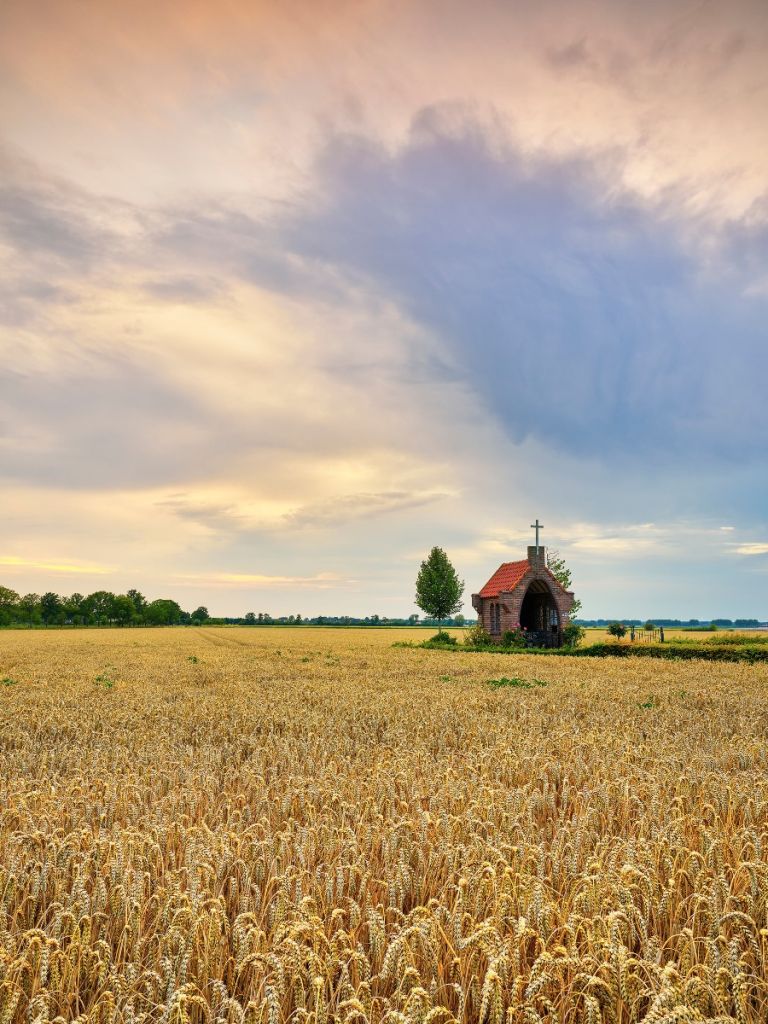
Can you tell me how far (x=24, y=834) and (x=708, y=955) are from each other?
4.79 meters

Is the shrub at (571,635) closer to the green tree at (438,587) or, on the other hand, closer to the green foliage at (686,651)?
the green foliage at (686,651)

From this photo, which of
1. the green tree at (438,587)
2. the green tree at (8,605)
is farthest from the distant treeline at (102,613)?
the green tree at (438,587)

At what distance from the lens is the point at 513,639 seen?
44.3 meters

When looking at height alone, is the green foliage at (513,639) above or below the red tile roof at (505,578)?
below

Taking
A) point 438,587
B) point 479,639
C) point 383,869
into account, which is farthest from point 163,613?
point 383,869

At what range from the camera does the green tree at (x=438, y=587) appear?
211ft

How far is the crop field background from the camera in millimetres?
3150

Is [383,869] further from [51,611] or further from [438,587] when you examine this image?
[51,611]

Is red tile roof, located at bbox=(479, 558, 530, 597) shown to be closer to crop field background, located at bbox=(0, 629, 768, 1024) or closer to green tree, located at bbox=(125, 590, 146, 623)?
crop field background, located at bbox=(0, 629, 768, 1024)

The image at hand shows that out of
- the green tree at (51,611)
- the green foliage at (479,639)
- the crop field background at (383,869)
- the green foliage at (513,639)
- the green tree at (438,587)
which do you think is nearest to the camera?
the crop field background at (383,869)

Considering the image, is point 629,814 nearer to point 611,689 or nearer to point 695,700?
point 695,700

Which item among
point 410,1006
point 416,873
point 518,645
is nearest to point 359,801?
point 416,873

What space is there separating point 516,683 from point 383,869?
15199 millimetres

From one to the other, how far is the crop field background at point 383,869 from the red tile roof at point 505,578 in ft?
108
